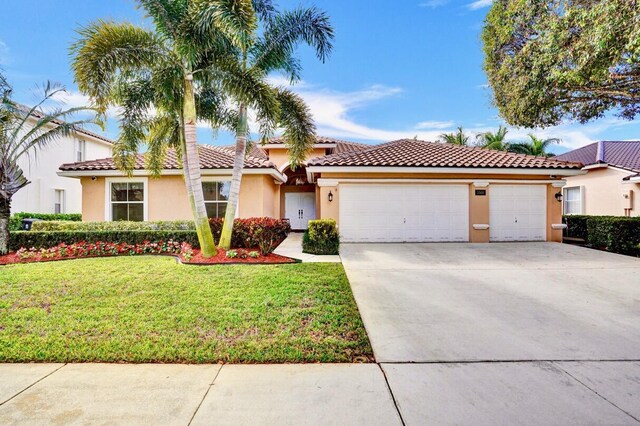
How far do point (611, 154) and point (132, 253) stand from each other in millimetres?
25606

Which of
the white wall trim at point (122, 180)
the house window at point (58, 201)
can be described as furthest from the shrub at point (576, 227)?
the house window at point (58, 201)

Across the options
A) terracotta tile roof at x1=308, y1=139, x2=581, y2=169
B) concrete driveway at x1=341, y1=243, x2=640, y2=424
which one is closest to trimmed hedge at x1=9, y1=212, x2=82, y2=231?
terracotta tile roof at x1=308, y1=139, x2=581, y2=169

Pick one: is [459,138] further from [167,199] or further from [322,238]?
[167,199]

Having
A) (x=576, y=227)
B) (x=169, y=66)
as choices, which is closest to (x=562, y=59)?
(x=169, y=66)

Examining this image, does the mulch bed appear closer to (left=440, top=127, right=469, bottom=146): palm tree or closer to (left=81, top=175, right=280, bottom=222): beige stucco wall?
(left=81, top=175, right=280, bottom=222): beige stucco wall

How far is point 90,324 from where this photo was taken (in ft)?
16.0

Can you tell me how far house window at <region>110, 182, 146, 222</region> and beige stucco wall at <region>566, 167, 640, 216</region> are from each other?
23145mm

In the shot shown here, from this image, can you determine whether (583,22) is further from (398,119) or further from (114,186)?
(114,186)

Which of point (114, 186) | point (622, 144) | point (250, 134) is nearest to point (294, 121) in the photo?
point (250, 134)

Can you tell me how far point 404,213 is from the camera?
1294 centimetres

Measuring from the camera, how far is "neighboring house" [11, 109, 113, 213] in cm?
1812

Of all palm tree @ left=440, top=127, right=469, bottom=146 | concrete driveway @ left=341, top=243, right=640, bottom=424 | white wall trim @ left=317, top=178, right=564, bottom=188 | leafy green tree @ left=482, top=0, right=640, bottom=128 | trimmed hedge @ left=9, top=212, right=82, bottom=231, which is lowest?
concrete driveway @ left=341, top=243, right=640, bottom=424

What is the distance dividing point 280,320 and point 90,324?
286 centimetres

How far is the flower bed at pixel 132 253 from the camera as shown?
9.16 m
